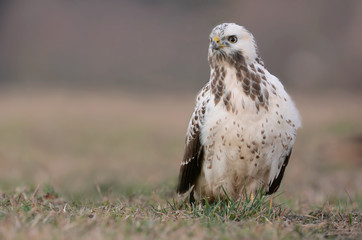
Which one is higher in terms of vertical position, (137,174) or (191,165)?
(191,165)

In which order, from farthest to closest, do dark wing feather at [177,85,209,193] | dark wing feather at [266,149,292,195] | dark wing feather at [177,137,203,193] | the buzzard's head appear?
dark wing feather at [266,149,292,195]
dark wing feather at [177,137,203,193]
dark wing feather at [177,85,209,193]
the buzzard's head

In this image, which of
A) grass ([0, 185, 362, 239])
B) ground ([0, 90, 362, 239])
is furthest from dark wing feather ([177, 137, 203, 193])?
grass ([0, 185, 362, 239])

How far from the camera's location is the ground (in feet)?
11.6

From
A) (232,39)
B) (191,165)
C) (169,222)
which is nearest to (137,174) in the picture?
(191,165)

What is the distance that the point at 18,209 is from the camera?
3924mm

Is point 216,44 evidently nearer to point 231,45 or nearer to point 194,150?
point 231,45

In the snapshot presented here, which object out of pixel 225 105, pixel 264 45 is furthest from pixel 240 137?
Answer: pixel 264 45

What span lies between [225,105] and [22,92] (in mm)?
13997

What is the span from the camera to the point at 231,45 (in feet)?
15.2

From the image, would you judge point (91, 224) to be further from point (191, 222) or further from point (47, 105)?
point (47, 105)

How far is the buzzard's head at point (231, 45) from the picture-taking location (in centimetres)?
463

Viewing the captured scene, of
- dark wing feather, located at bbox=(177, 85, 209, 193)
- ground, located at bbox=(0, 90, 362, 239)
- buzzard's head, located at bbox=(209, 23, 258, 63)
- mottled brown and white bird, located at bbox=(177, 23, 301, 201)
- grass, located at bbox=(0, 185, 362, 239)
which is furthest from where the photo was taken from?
dark wing feather, located at bbox=(177, 85, 209, 193)

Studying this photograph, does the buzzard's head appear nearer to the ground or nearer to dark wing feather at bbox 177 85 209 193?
dark wing feather at bbox 177 85 209 193

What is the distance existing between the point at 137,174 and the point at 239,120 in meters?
3.99
